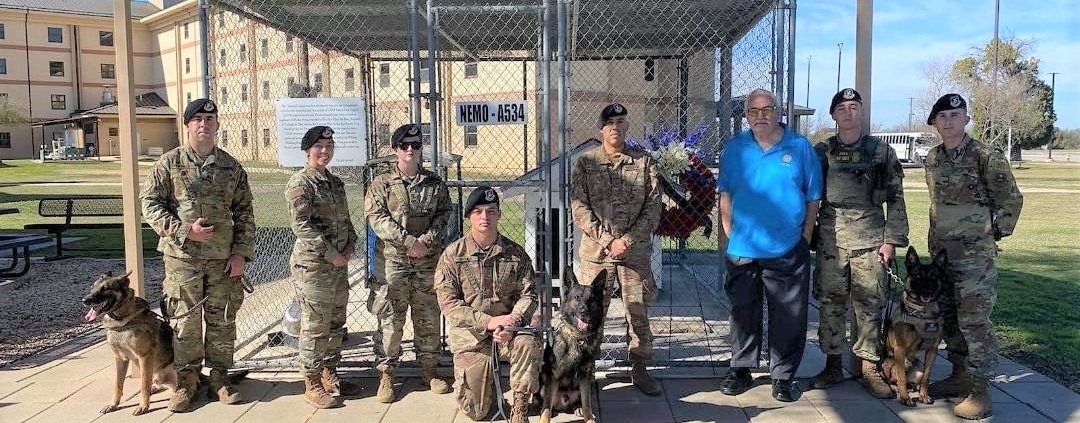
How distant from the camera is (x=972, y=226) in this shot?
395cm

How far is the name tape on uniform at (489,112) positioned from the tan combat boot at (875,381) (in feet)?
8.84

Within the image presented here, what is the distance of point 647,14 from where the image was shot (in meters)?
5.68

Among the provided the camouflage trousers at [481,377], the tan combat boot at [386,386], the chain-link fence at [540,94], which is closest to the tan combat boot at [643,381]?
the chain-link fence at [540,94]

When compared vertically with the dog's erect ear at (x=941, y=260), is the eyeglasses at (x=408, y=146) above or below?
above

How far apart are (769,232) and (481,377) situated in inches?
75.1

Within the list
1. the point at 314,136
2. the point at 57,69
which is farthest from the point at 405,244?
the point at 57,69

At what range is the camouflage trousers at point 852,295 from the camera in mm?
4191

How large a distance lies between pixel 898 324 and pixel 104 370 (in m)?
5.35

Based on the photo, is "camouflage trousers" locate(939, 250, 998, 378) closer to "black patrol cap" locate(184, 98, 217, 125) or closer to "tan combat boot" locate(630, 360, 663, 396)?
"tan combat boot" locate(630, 360, 663, 396)

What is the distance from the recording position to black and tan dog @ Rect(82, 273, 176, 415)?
12.5ft

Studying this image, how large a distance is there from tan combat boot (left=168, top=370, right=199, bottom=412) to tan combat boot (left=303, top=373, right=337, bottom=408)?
26.8 inches

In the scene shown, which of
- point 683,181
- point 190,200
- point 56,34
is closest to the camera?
point 190,200

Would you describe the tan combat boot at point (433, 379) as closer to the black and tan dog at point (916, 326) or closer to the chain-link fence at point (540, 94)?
the chain-link fence at point (540, 94)

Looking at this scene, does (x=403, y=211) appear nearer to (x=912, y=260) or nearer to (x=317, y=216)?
(x=317, y=216)
